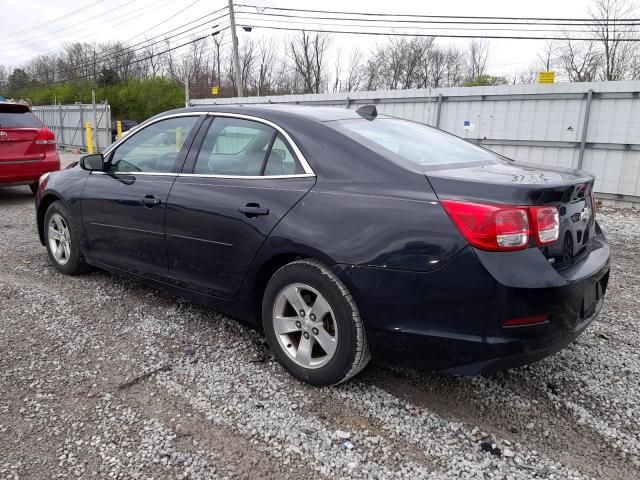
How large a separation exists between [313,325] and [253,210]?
727 mm

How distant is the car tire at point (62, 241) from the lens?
4.41 meters

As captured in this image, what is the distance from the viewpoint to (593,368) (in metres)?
3.02

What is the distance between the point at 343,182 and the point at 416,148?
617mm

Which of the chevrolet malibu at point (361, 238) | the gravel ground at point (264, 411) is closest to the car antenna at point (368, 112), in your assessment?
the chevrolet malibu at point (361, 238)

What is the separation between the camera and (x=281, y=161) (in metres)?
2.92

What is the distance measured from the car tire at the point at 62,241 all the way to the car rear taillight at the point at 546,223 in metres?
3.68

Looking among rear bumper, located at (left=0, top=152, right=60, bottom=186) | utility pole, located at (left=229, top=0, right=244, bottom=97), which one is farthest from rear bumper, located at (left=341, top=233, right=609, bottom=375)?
utility pole, located at (left=229, top=0, right=244, bottom=97)

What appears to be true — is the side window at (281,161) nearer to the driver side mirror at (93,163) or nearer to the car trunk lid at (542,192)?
the car trunk lid at (542,192)

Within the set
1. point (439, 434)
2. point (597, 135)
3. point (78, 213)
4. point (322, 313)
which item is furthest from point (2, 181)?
point (597, 135)

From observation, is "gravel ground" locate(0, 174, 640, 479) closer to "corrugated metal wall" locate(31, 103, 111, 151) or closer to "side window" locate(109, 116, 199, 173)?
"side window" locate(109, 116, 199, 173)

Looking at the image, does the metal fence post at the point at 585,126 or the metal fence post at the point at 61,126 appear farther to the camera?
the metal fence post at the point at 61,126

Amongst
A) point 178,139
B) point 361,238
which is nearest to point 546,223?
point 361,238

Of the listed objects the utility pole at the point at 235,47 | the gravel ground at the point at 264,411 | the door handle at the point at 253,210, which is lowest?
the gravel ground at the point at 264,411

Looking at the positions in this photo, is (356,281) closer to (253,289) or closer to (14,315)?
(253,289)
